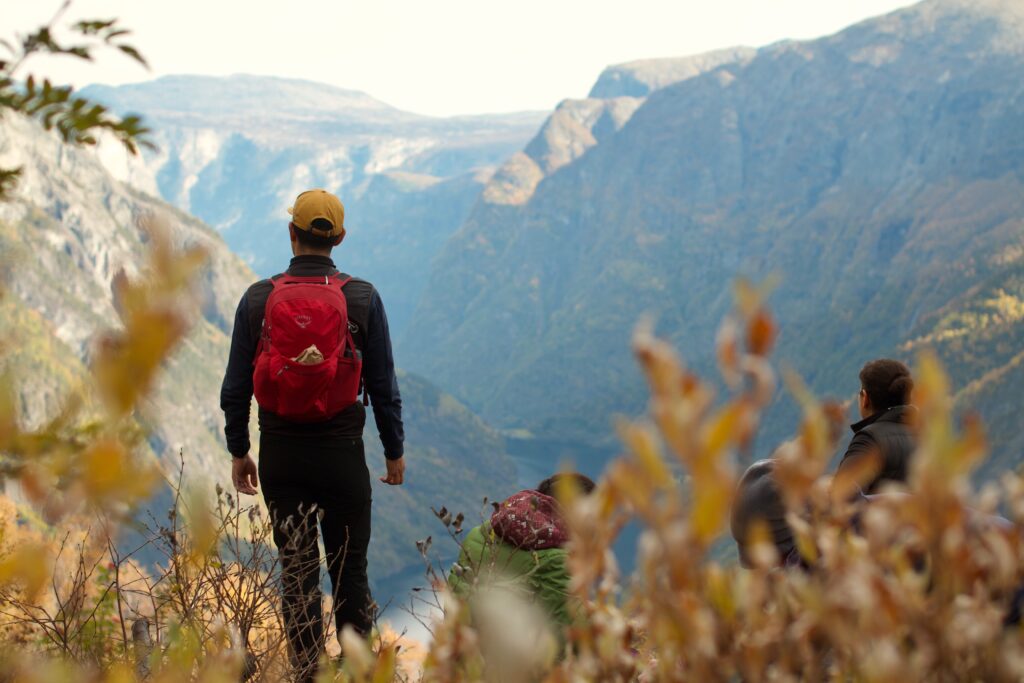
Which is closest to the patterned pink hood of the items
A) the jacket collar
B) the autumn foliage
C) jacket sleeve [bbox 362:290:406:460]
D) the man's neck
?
jacket sleeve [bbox 362:290:406:460]

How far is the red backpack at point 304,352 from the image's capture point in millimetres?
4121

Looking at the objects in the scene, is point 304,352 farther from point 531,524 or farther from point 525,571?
point 525,571

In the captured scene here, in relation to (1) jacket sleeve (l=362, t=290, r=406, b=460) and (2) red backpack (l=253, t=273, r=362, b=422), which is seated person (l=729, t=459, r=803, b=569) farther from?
(2) red backpack (l=253, t=273, r=362, b=422)

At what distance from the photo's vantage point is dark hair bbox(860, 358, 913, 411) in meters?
4.96

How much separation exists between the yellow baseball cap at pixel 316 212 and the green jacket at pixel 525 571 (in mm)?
1403

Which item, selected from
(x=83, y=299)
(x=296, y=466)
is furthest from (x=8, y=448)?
(x=83, y=299)

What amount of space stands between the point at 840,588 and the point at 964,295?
200m

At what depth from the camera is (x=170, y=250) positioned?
1.07m

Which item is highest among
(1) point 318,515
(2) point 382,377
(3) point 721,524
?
(3) point 721,524

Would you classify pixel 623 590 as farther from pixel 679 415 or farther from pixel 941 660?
A: pixel 679 415

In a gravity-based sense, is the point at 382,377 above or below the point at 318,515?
above

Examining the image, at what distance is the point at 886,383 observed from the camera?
496 centimetres

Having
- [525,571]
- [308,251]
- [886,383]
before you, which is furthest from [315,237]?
[886,383]

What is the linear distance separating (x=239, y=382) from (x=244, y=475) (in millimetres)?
426
